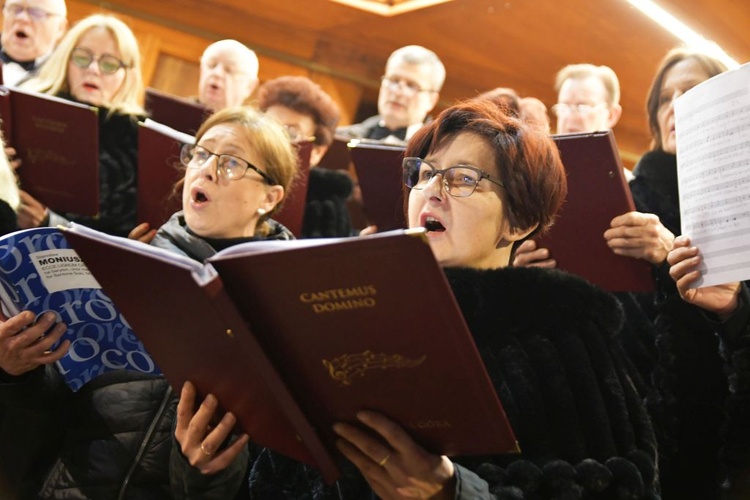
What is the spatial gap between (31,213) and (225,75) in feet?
3.75

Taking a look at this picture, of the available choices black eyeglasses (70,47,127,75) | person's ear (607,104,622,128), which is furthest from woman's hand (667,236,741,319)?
black eyeglasses (70,47,127,75)

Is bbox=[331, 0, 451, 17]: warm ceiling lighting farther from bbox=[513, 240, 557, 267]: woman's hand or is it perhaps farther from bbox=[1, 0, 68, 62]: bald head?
bbox=[513, 240, 557, 267]: woman's hand

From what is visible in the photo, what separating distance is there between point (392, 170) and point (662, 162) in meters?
0.73

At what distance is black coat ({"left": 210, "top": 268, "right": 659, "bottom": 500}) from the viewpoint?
1315 millimetres

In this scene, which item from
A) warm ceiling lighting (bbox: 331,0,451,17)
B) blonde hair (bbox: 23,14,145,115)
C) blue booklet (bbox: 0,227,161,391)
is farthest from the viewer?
warm ceiling lighting (bbox: 331,0,451,17)

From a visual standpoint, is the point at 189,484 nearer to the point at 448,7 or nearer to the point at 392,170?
the point at 392,170

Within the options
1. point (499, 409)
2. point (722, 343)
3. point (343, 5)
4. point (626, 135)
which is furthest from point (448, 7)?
point (499, 409)

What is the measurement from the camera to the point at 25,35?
301cm

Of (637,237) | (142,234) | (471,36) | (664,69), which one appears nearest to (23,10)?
(142,234)

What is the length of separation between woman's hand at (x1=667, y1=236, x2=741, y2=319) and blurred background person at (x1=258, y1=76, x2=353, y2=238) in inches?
51.1

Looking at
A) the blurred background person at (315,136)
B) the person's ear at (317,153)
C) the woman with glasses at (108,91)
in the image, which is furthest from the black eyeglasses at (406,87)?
the woman with glasses at (108,91)

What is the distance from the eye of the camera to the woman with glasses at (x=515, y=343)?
1.30m

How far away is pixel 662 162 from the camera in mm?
2248

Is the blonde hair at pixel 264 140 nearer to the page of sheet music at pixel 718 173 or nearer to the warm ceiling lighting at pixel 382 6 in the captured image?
the page of sheet music at pixel 718 173
